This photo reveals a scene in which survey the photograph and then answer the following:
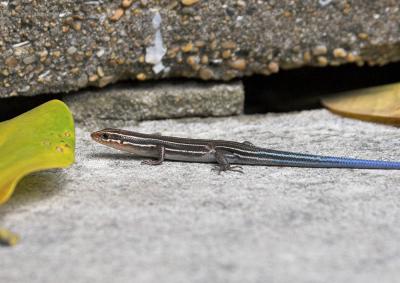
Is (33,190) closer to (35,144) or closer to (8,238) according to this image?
(35,144)

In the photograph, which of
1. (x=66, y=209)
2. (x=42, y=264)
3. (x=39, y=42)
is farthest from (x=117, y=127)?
(x=42, y=264)

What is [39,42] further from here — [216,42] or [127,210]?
[127,210]

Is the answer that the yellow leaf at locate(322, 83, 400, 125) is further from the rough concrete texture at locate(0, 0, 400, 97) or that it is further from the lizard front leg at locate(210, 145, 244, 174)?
the lizard front leg at locate(210, 145, 244, 174)

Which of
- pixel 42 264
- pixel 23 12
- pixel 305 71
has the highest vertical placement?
pixel 23 12

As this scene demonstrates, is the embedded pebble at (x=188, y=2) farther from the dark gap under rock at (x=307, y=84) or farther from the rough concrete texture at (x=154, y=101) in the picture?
the dark gap under rock at (x=307, y=84)

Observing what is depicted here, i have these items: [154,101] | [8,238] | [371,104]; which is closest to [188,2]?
[154,101]

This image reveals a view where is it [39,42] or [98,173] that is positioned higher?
[39,42]
